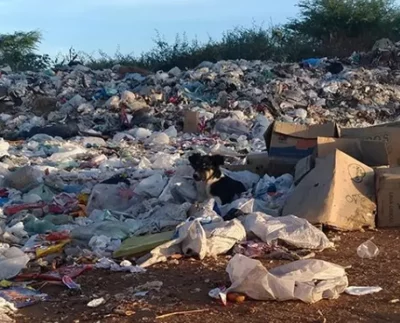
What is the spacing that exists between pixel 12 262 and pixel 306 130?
2.88 metres

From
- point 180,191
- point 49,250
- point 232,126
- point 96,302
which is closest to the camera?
point 96,302

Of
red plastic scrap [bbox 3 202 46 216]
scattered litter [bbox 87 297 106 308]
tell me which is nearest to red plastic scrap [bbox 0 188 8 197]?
red plastic scrap [bbox 3 202 46 216]

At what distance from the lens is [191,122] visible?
10680mm

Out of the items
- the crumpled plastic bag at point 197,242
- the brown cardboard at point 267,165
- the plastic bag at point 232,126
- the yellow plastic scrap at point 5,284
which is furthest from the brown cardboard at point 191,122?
the yellow plastic scrap at point 5,284

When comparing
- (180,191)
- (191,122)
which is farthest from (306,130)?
(191,122)

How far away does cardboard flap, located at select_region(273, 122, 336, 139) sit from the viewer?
6.18 meters

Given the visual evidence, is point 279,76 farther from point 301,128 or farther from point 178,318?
point 178,318

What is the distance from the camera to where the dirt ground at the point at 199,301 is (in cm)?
343

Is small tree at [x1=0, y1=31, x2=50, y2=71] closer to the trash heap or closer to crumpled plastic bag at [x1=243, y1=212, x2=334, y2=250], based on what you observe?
the trash heap

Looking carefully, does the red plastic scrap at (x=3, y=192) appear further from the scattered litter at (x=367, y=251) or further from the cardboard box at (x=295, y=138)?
the scattered litter at (x=367, y=251)

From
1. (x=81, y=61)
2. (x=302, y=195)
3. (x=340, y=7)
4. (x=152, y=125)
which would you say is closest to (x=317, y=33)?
(x=340, y=7)

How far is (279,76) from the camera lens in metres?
13.3

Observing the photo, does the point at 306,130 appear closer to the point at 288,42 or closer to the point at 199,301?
the point at 199,301

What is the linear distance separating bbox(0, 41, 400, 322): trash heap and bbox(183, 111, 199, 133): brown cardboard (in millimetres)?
31
